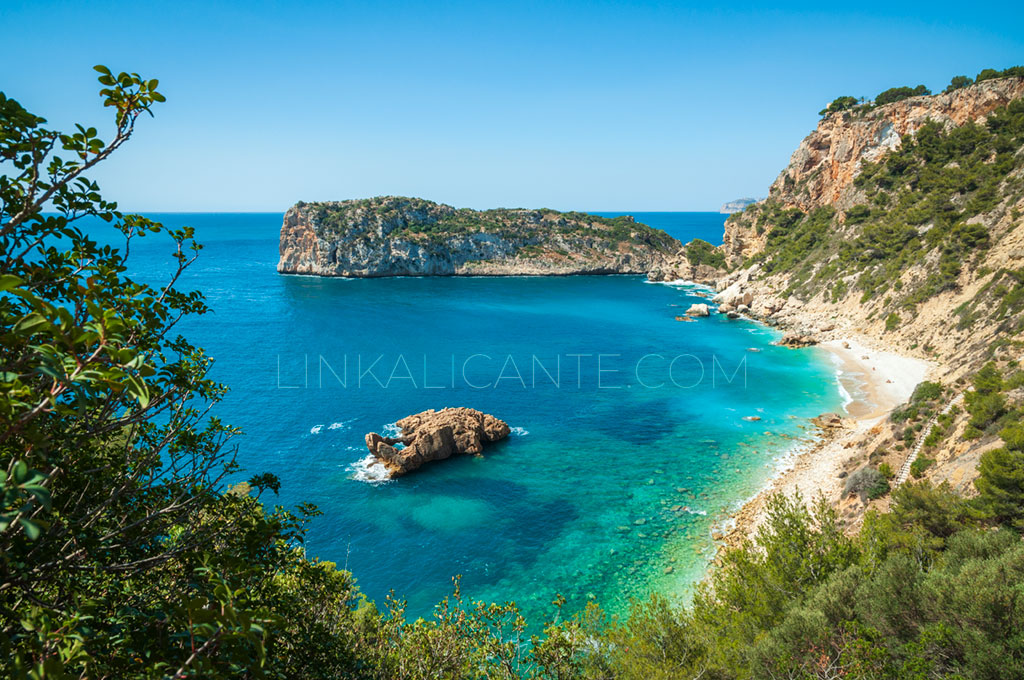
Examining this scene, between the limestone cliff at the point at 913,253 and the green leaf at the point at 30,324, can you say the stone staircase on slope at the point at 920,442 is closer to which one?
the limestone cliff at the point at 913,253

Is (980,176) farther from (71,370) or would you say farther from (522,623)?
(71,370)

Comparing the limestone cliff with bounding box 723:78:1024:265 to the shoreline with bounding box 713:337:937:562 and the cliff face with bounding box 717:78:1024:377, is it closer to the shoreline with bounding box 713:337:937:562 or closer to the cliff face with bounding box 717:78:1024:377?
the cliff face with bounding box 717:78:1024:377

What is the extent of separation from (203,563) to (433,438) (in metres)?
30.7

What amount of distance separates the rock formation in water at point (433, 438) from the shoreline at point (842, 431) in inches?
679

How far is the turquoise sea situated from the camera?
25.9 meters

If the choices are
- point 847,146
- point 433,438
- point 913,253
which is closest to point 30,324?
point 433,438

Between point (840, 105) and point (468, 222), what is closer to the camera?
point (840, 105)

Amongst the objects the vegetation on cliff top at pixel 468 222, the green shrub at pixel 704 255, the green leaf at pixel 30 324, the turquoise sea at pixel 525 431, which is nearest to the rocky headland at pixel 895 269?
the turquoise sea at pixel 525 431

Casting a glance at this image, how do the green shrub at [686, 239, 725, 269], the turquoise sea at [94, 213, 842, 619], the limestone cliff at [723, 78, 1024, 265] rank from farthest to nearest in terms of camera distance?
the green shrub at [686, 239, 725, 269]
the limestone cliff at [723, 78, 1024, 265]
the turquoise sea at [94, 213, 842, 619]

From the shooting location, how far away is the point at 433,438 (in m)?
36.0

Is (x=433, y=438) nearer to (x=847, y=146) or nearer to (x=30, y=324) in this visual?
(x=30, y=324)

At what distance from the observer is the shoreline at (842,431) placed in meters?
27.6

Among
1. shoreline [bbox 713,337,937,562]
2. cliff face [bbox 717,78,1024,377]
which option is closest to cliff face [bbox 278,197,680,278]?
cliff face [bbox 717,78,1024,377]

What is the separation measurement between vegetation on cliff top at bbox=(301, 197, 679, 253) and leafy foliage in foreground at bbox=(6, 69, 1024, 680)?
388 feet
